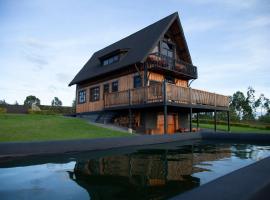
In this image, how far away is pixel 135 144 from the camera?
1045 cm

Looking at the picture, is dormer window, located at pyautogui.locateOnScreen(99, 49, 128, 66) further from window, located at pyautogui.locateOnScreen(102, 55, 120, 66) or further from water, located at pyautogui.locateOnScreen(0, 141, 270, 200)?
water, located at pyautogui.locateOnScreen(0, 141, 270, 200)

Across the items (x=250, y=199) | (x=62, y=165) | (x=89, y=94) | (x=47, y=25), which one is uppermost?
(x=47, y=25)

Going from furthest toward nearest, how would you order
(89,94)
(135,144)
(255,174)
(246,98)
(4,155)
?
1. (246,98)
2. (89,94)
3. (135,144)
4. (4,155)
5. (255,174)

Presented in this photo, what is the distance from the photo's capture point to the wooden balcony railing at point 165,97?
14.9 m

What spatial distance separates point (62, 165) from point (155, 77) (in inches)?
541

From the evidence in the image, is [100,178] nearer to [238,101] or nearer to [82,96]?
[82,96]

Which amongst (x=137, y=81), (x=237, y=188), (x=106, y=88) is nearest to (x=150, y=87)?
(x=137, y=81)

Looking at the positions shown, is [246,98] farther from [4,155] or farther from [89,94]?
[4,155]

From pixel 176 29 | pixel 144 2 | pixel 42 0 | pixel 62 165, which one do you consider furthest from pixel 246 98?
pixel 62 165

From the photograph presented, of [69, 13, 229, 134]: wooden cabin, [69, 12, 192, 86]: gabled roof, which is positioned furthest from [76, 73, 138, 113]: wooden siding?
[69, 12, 192, 86]: gabled roof

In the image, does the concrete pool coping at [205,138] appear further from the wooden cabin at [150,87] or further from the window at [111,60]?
the window at [111,60]

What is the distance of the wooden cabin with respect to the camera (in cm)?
1566

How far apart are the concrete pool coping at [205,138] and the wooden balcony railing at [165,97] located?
101 inches

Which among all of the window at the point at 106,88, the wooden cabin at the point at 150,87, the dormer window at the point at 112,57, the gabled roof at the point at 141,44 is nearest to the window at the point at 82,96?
the wooden cabin at the point at 150,87
